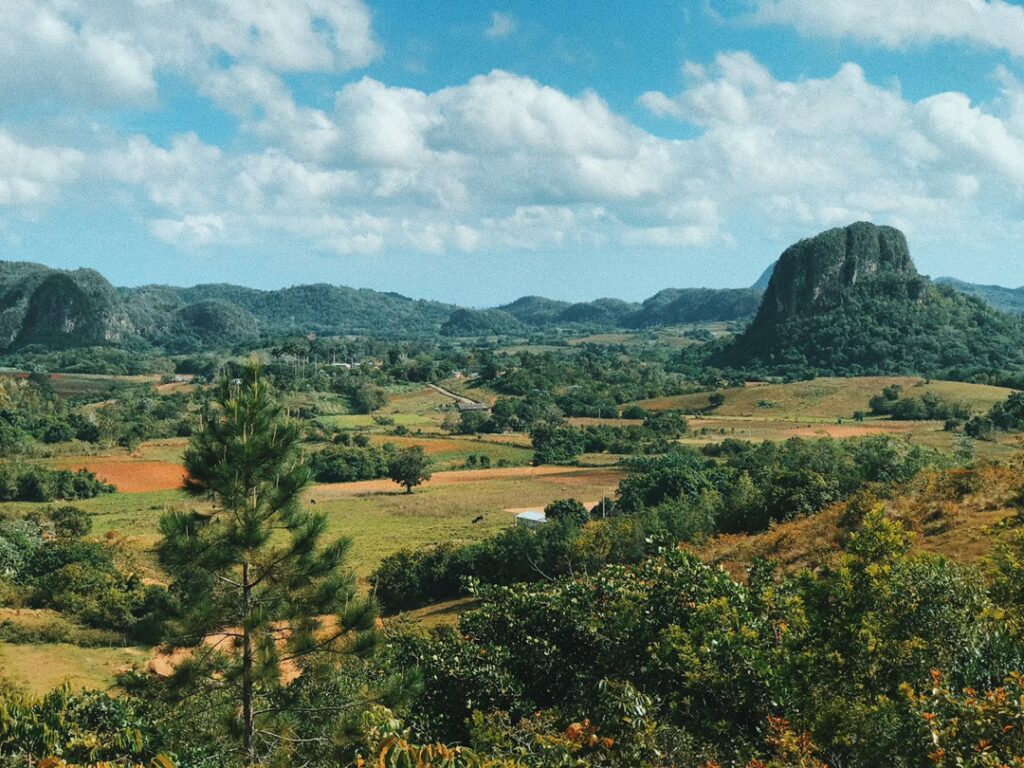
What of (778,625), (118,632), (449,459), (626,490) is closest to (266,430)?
(778,625)

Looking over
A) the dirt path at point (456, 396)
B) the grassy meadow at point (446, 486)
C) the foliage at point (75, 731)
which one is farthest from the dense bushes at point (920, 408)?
the foliage at point (75, 731)

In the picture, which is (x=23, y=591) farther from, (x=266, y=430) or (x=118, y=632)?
(x=266, y=430)

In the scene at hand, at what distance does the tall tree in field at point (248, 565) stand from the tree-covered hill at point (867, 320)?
12716 centimetres

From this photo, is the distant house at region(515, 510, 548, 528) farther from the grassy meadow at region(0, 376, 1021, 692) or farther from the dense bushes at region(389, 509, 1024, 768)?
the dense bushes at region(389, 509, 1024, 768)

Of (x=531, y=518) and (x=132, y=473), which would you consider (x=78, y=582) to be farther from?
(x=132, y=473)

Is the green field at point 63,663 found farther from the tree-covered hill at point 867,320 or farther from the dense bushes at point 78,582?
the tree-covered hill at point 867,320

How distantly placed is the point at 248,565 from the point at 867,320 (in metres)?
151

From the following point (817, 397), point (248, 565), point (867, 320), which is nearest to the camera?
point (248, 565)

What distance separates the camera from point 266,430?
1395 cm

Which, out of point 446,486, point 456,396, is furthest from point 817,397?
point 446,486

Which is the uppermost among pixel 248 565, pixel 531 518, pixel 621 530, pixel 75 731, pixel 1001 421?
pixel 248 565

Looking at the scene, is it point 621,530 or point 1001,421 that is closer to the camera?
point 621,530

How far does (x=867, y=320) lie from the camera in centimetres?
15050

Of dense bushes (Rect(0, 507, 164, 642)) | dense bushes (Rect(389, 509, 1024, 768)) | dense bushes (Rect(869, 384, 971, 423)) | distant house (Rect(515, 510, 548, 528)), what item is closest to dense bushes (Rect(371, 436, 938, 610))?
distant house (Rect(515, 510, 548, 528))
